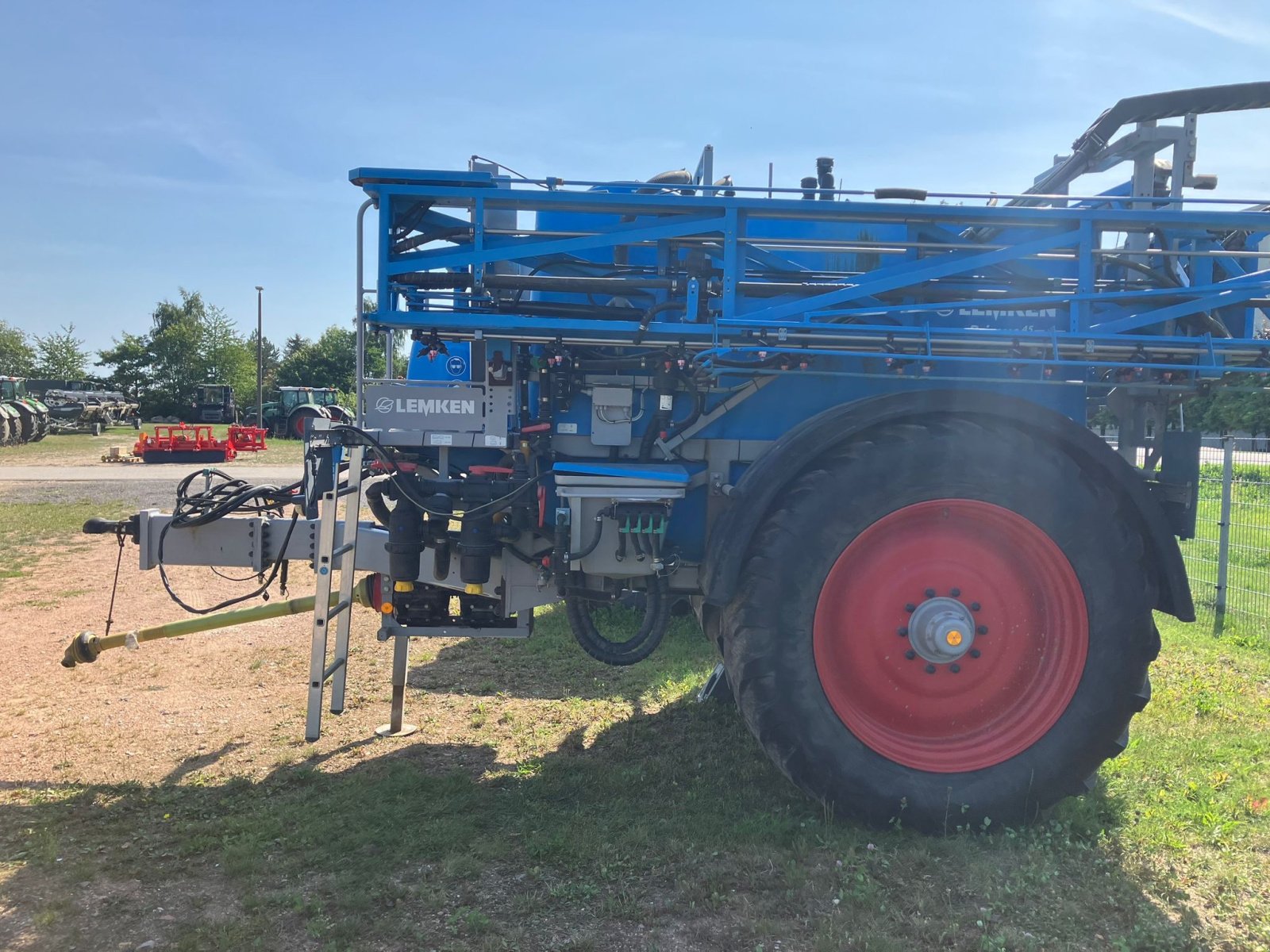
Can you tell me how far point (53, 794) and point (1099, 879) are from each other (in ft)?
14.8

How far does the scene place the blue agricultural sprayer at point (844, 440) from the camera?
3467mm

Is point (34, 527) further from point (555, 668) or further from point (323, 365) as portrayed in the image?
point (323, 365)

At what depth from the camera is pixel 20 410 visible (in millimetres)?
28859

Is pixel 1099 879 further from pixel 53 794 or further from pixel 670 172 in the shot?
pixel 53 794

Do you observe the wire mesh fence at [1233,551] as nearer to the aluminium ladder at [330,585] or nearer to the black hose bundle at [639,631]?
the black hose bundle at [639,631]

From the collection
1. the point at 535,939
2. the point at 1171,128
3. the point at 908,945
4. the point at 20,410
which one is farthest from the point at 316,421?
the point at 20,410

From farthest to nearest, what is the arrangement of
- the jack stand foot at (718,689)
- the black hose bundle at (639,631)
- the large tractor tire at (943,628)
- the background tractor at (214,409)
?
the background tractor at (214,409) < the jack stand foot at (718,689) < the black hose bundle at (639,631) < the large tractor tire at (943,628)

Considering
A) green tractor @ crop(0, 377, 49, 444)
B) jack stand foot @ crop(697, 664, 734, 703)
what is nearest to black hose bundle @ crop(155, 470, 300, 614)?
jack stand foot @ crop(697, 664, 734, 703)

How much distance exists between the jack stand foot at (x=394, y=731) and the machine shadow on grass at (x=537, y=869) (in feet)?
1.62

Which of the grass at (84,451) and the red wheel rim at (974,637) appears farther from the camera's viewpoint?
the grass at (84,451)

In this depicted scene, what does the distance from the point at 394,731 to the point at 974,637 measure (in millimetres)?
3098

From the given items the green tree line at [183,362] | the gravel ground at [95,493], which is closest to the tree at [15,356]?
the green tree line at [183,362]

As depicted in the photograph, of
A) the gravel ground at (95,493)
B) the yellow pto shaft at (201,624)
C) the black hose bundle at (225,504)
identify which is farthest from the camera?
the gravel ground at (95,493)

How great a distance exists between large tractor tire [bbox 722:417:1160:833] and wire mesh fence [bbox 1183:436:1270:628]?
4115 millimetres
